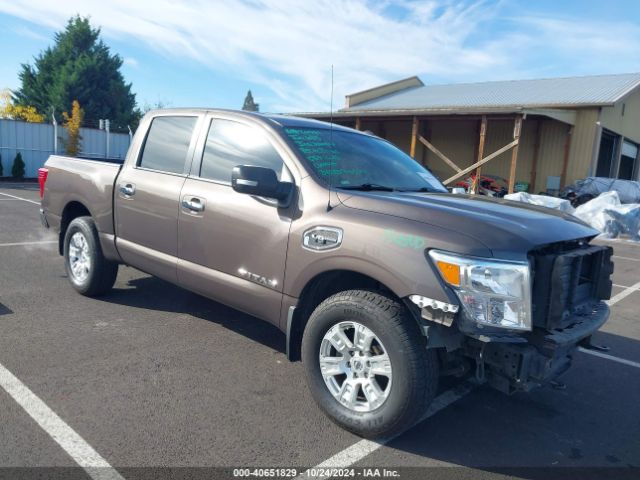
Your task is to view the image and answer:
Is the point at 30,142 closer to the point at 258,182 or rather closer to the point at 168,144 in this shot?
the point at 168,144

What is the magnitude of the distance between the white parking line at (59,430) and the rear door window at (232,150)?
6.41 ft

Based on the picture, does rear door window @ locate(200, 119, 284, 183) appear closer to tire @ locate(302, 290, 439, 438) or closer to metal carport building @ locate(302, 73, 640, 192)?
tire @ locate(302, 290, 439, 438)

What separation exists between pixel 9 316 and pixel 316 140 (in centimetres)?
326

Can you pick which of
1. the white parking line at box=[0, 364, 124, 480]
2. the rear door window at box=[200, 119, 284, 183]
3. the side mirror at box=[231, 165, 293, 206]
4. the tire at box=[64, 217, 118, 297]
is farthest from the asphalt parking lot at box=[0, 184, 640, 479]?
the rear door window at box=[200, 119, 284, 183]

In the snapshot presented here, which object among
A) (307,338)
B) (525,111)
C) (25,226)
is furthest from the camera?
(525,111)

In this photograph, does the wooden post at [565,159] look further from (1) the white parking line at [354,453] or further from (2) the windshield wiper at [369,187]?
(1) the white parking line at [354,453]

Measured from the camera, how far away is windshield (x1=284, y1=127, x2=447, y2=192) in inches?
145

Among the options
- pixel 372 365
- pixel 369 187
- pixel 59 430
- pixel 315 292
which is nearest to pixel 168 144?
pixel 369 187

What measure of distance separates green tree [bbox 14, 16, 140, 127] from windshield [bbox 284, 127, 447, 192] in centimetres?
4664

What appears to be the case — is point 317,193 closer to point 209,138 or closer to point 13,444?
point 209,138

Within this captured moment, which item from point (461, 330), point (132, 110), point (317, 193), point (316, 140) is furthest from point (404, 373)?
point (132, 110)

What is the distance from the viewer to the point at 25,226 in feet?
32.8

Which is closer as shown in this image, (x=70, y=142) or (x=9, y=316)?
(x=9, y=316)

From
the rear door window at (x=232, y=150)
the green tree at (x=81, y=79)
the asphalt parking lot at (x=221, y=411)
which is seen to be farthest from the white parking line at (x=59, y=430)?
the green tree at (x=81, y=79)
